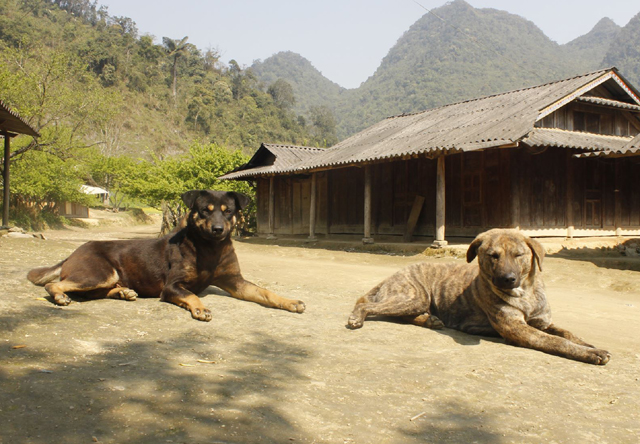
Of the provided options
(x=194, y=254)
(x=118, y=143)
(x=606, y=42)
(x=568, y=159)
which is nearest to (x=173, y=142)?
(x=118, y=143)

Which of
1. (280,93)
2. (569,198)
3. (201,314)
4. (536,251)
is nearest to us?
(536,251)

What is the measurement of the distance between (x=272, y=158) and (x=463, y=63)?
122 metres

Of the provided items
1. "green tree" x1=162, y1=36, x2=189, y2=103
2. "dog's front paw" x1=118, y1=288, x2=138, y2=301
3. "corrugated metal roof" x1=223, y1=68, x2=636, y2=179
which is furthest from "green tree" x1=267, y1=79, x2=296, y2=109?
"dog's front paw" x1=118, y1=288, x2=138, y2=301

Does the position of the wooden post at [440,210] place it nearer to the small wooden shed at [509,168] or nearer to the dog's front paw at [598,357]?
the small wooden shed at [509,168]

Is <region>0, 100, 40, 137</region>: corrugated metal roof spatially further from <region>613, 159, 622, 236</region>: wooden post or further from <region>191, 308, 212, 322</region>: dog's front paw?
<region>613, 159, 622, 236</region>: wooden post

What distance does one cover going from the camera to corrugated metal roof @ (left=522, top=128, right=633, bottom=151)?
512 inches

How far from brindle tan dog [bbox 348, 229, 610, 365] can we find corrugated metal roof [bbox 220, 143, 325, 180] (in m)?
16.1

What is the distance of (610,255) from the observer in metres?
13.3

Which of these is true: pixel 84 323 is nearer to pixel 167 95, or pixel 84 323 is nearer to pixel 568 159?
pixel 568 159

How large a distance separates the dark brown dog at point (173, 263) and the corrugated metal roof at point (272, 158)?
15.4m

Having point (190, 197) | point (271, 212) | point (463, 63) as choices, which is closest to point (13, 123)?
point (271, 212)

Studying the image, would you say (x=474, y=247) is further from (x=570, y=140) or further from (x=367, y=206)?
(x=367, y=206)

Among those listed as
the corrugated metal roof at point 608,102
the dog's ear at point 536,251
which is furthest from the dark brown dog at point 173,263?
the corrugated metal roof at point 608,102

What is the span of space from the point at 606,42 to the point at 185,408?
205 meters
